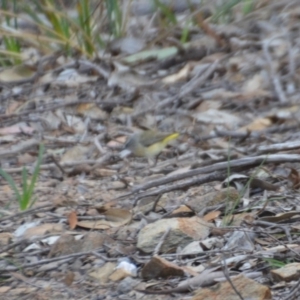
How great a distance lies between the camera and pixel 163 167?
4.28m

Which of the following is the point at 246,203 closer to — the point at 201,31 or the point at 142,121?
the point at 142,121

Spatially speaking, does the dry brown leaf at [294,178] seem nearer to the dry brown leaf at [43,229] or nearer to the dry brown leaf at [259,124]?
the dry brown leaf at [43,229]

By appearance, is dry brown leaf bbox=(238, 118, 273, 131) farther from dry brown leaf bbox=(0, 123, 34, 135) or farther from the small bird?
dry brown leaf bbox=(0, 123, 34, 135)

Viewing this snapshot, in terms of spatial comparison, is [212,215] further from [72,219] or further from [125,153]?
[125,153]

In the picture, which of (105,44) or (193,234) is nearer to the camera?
(193,234)

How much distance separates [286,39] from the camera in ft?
18.8

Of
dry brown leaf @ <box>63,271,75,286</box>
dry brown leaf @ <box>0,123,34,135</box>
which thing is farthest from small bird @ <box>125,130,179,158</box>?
dry brown leaf @ <box>63,271,75,286</box>

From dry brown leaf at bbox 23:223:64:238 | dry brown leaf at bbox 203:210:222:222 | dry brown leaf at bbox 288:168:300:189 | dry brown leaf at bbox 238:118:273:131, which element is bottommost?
dry brown leaf at bbox 203:210:222:222

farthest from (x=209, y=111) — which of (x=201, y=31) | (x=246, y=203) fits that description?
(x=246, y=203)

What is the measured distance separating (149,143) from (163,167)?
6.1 inches

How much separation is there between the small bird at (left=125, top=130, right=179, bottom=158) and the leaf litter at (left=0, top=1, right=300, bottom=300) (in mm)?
60

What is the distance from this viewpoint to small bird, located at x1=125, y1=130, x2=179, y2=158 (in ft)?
14.3

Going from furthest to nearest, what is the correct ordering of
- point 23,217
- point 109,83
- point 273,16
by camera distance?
point 273,16
point 109,83
point 23,217

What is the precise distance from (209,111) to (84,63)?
3.82 feet
